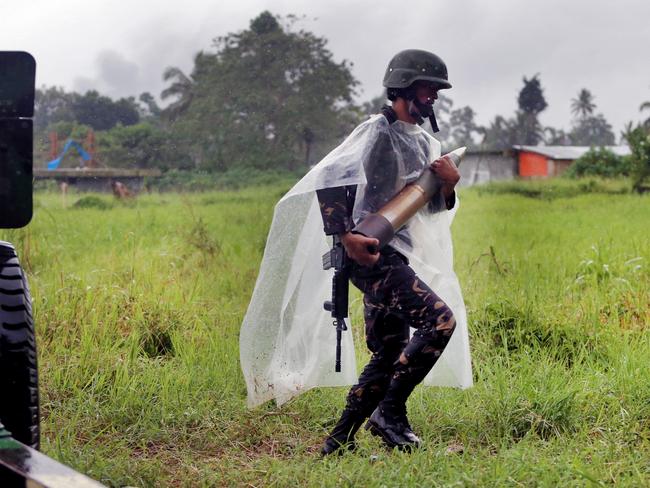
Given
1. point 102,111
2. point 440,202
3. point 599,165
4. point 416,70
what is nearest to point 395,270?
point 440,202

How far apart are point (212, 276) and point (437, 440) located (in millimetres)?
2826

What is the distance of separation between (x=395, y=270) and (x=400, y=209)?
0.70ft

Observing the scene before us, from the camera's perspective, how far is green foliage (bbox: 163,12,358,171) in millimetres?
7117

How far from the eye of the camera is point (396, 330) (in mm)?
3146

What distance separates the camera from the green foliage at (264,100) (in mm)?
7117

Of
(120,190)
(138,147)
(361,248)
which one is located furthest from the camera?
(120,190)

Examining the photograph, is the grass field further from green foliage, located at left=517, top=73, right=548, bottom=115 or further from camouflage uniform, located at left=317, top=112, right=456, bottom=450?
green foliage, located at left=517, top=73, right=548, bottom=115

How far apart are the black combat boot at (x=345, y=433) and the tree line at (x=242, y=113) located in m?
3.94

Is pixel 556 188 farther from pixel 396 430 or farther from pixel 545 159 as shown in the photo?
pixel 396 430

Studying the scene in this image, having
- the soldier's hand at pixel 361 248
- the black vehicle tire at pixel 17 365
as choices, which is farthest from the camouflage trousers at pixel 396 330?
the black vehicle tire at pixel 17 365

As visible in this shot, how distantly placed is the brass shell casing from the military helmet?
0.27 metres

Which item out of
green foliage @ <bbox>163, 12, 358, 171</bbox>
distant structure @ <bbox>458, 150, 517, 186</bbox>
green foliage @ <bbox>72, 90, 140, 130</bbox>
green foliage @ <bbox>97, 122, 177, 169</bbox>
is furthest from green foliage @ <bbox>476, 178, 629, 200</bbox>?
green foliage @ <bbox>72, 90, 140, 130</bbox>

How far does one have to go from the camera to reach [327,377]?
3.24 m

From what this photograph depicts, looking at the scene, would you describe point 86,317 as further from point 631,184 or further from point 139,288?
point 631,184
